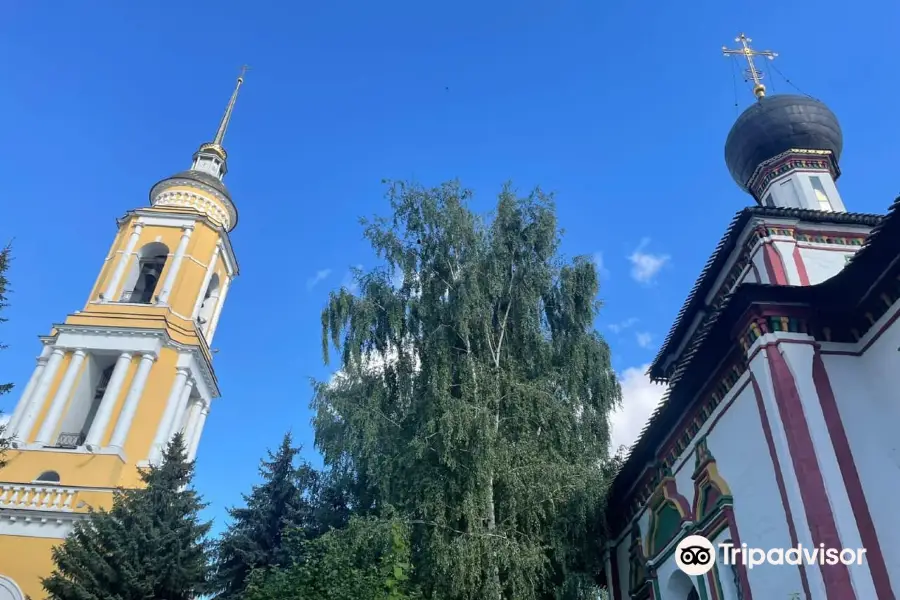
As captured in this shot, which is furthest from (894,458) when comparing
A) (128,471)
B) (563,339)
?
(128,471)

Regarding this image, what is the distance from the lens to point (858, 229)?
12047mm

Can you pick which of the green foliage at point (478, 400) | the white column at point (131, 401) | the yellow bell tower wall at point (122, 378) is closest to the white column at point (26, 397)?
the yellow bell tower wall at point (122, 378)

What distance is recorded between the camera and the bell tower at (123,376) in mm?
16344

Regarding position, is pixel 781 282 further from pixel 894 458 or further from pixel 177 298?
pixel 177 298

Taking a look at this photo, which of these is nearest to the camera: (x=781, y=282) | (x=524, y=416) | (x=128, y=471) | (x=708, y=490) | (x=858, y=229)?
(x=708, y=490)

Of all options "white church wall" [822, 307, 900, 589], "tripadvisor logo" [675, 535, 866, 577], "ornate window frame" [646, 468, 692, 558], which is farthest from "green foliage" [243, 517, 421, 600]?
"white church wall" [822, 307, 900, 589]

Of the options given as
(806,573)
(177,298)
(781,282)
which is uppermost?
(177,298)

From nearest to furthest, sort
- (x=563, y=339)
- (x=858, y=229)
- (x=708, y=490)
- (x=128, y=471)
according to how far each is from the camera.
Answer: (x=708, y=490), (x=858, y=229), (x=563, y=339), (x=128, y=471)

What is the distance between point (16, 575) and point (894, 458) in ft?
55.2

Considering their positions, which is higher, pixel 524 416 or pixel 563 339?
pixel 563 339

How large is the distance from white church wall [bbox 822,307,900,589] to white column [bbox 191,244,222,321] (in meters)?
17.8

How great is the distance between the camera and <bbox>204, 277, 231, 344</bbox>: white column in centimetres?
2356

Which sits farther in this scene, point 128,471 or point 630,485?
point 128,471

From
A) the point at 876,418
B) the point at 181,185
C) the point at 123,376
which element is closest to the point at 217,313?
the point at 181,185
